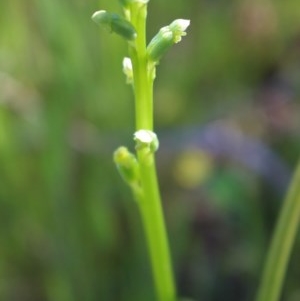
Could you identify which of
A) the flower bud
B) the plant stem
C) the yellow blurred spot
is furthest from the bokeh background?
the flower bud

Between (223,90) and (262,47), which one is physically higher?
(262,47)

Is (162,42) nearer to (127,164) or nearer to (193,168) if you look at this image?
(127,164)

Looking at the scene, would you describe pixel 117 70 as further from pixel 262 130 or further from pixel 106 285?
pixel 106 285

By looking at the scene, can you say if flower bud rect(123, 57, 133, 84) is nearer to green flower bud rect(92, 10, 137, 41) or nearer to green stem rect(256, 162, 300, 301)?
green flower bud rect(92, 10, 137, 41)

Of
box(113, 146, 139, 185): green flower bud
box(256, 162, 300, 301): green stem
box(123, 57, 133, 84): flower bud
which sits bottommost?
box(256, 162, 300, 301): green stem

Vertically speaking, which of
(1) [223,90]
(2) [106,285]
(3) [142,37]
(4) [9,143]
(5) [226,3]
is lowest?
(2) [106,285]

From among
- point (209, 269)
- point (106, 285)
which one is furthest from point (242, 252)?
point (106, 285)

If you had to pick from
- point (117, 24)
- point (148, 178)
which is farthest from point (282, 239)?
point (117, 24)
